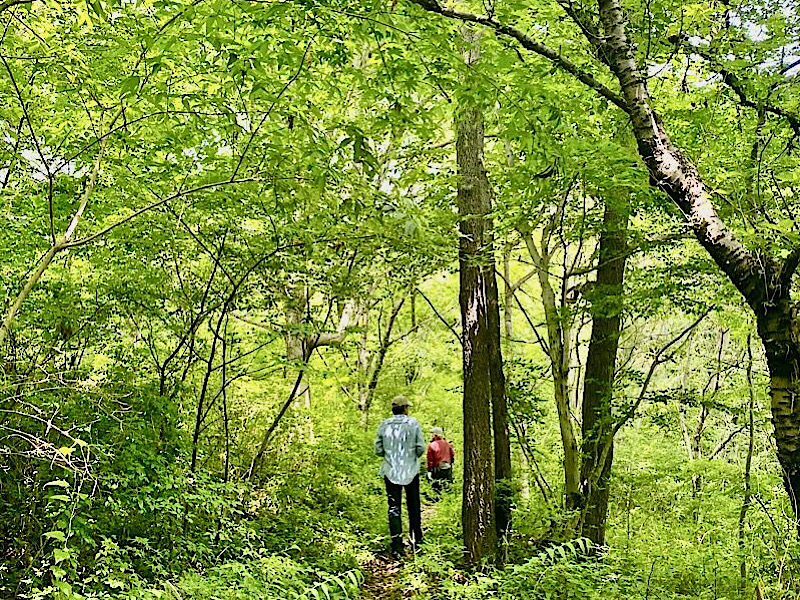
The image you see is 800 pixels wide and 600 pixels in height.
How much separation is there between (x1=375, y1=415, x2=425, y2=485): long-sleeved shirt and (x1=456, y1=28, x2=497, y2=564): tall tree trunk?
0.68m

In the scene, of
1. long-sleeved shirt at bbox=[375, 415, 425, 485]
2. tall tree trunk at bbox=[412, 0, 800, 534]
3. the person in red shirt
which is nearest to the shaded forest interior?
tall tree trunk at bbox=[412, 0, 800, 534]

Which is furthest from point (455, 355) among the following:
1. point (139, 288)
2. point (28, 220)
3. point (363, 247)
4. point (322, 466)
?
point (28, 220)

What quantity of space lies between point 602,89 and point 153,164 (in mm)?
3675

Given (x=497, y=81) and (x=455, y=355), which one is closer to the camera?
(x=497, y=81)

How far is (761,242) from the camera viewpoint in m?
3.44

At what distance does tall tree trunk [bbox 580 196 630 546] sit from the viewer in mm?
6031

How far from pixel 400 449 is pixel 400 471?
0.22 metres

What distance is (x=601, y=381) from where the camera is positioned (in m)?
6.47

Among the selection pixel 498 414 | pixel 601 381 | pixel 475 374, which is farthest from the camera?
pixel 498 414

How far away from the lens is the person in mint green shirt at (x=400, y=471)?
22.1 ft

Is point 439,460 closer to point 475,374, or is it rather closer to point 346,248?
point 475,374

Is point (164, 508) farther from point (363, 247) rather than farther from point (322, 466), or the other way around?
point (322, 466)

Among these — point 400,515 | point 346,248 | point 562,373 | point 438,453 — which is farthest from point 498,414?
point 438,453

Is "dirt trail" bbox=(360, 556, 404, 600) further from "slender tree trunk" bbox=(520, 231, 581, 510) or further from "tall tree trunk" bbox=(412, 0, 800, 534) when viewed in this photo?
"tall tree trunk" bbox=(412, 0, 800, 534)
